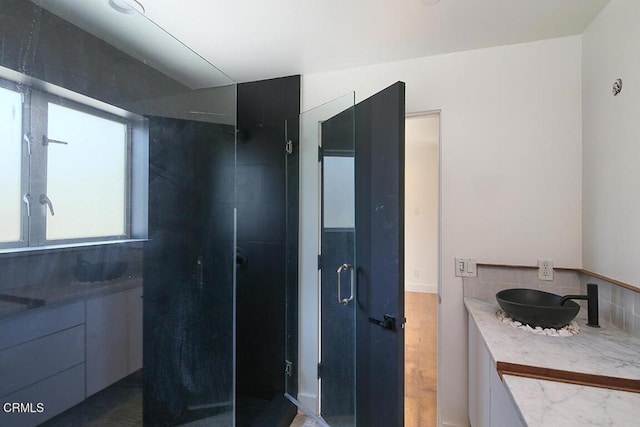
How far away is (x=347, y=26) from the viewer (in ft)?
5.21

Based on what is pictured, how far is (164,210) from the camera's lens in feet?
6.08

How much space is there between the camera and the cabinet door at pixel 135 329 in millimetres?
1751

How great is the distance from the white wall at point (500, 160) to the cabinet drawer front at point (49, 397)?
220 centimetres

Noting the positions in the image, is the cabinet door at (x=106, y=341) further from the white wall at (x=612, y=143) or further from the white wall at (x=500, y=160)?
the white wall at (x=612, y=143)

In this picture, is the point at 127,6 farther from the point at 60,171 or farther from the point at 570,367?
the point at 570,367

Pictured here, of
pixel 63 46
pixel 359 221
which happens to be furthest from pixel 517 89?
pixel 63 46

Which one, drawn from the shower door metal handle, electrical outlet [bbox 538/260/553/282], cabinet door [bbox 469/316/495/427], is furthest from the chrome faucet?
the shower door metal handle

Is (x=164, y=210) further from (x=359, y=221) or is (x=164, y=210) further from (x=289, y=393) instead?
(x=289, y=393)

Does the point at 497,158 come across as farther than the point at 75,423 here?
Yes

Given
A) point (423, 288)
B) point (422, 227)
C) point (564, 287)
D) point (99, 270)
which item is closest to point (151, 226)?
point (99, 270)

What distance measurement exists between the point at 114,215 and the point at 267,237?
3.31 ft

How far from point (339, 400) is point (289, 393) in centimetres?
48

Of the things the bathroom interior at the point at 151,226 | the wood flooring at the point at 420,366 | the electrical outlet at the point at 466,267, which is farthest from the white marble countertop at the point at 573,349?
the wood flooring at the point at 420,366

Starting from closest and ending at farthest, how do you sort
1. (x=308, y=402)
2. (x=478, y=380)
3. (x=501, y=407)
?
(x=501, y=407) → (x=478, y=380) → (x=308, y=402)
